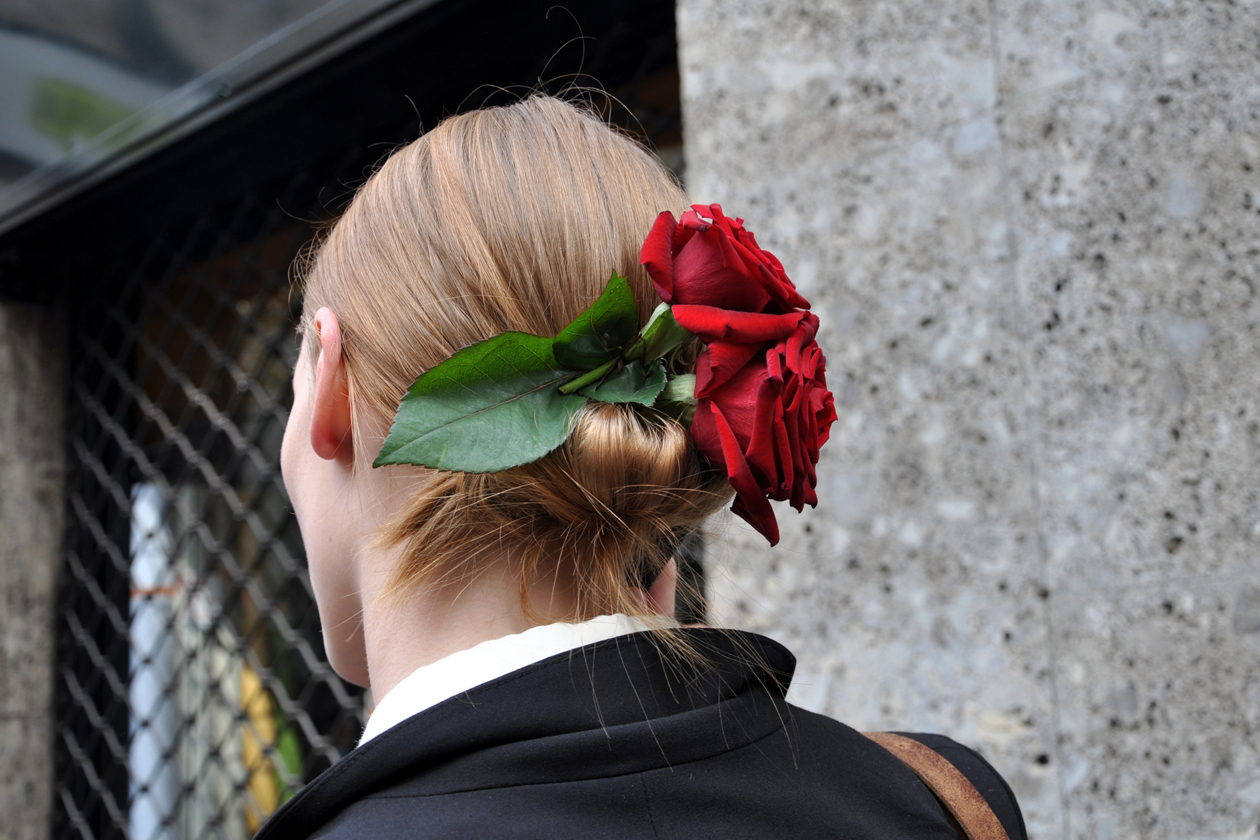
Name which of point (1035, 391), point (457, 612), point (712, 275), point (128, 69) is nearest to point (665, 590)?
point (457, 612)

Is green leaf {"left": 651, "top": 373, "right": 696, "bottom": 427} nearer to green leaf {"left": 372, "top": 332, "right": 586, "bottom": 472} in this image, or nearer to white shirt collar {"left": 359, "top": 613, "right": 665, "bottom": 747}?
green leaf {"left": 372, "top": 332, "right": 586, "bottom": 472}

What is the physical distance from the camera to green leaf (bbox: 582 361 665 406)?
2.45ft

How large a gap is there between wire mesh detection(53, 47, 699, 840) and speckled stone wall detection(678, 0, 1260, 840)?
1.60 m

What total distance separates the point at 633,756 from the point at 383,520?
0.31 metres

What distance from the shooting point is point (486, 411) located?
722mm

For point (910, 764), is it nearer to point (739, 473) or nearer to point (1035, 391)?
point (739, 473)

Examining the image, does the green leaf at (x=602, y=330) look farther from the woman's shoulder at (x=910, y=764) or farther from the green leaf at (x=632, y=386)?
the woman's shoulder at (x=910, y=764)

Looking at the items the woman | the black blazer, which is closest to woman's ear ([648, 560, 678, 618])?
the woman

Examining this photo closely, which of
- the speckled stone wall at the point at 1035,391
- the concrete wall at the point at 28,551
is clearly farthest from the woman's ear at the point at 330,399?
the concrete wall at the point at 28,551

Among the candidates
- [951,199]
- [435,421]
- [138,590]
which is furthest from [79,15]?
[435,421]

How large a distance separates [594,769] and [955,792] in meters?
0.40

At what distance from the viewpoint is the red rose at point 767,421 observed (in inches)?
27.7

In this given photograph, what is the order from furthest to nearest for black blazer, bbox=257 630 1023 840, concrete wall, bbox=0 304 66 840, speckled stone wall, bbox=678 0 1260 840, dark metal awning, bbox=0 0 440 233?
concrete wall, bbox=0 304 66 840 → dark metal awning, bbox=0 0 440 233 → speckled stone wall, bbox=678 0 1260 840 → black blazer, bbox=257 630 1023 840

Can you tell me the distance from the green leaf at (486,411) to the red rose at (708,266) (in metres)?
0.11
